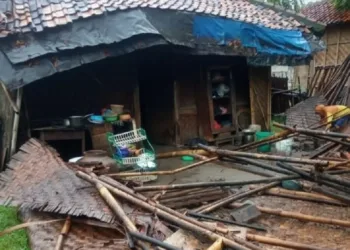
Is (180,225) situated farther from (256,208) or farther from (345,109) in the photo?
(345,109)

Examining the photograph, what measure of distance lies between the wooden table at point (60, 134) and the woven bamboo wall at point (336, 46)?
14.8 m

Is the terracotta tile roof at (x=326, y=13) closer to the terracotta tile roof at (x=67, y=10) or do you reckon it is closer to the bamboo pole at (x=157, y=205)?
the terracotta tile roof at (x=67, y=10)

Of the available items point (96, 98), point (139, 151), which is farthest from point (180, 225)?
point (96, 98)

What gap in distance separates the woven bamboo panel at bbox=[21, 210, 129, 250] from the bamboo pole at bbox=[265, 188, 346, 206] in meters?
2.41

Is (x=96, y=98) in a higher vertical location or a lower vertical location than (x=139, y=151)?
higher

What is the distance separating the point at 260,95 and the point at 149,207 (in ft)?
24.6

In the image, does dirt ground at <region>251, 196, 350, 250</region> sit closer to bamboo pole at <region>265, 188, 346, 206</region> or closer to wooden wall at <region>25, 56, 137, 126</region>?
bamboo pole at <region>265, 188, 346, 206</region>

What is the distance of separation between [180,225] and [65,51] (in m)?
4.23

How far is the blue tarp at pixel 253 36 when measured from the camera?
8758 millimetres

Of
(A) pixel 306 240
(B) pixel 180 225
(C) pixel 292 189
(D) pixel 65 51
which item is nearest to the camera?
(B) pixel 180 225

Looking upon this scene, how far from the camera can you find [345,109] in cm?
916

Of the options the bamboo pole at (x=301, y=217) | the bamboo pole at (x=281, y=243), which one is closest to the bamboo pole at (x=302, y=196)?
the bamboo pole at (x=301, y=217)

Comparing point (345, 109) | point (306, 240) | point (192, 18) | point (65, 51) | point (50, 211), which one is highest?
point (192, 18)

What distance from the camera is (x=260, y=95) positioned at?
1101cm
